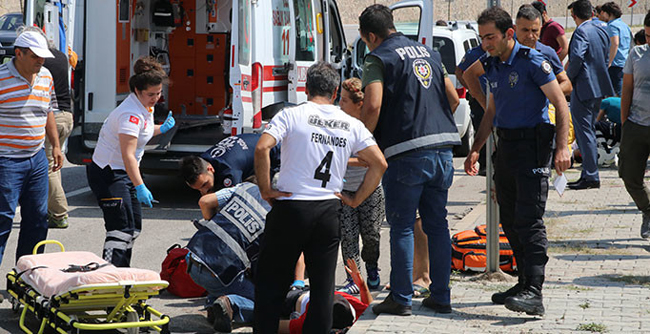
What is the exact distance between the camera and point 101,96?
371 inches

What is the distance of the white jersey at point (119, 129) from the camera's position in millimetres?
5965

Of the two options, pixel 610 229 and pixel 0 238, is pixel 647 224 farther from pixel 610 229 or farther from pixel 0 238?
pixel 0 238

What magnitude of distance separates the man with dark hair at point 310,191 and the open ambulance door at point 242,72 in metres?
4.00

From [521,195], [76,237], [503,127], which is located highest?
[503,127]

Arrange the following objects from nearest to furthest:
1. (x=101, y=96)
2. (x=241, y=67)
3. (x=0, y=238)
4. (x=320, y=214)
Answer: (x=320, y=214) → (x=0, y=238) → (x=241, y=67) → (x=101, y=96)

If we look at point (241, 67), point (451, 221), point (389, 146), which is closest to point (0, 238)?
point (389, 146)

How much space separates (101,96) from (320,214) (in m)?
5.41

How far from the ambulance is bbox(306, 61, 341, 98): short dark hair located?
4.00 meters

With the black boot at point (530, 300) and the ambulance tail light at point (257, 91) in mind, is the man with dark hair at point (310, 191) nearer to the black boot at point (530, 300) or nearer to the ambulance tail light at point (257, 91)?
the black boot at point (530, 300)

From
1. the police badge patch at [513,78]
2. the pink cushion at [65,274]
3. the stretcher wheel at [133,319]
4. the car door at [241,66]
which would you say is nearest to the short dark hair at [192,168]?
the pink cushion at [65,274]

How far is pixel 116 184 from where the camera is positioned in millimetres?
6074

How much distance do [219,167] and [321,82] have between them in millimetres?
1628

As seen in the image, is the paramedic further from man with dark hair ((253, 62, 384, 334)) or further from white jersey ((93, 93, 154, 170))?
man with dark hair ((253, 62, 384, 334))

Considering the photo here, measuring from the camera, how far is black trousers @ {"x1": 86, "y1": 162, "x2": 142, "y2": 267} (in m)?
6.04
